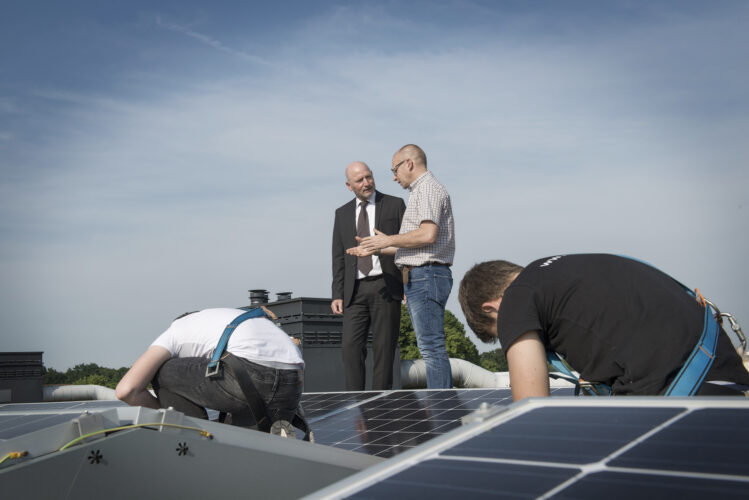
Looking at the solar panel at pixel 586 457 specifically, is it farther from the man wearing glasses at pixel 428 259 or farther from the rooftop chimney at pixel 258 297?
the rooftop chimney at pixel 258 297

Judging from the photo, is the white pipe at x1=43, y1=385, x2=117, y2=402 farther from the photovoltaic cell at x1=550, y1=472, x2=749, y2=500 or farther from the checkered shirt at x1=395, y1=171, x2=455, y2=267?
the photovoltaic cell at x1=550, y1=472, x2=749, y2=500

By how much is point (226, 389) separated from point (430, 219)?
2.59 m

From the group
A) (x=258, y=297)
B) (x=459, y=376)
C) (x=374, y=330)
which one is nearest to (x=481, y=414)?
(x=374, y=330)

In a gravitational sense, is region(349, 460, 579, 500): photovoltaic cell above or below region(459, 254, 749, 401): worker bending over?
below

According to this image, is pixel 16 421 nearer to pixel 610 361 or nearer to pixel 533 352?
pixel 533 352

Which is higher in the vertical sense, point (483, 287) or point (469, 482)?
point (483, 287)

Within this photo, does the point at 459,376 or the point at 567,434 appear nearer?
the point at 567,434

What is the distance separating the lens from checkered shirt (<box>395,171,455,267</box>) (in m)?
6.03

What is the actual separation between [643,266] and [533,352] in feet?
1.86

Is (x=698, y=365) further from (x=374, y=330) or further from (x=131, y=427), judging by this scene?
(x=374, y=330)

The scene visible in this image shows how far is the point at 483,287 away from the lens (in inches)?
133

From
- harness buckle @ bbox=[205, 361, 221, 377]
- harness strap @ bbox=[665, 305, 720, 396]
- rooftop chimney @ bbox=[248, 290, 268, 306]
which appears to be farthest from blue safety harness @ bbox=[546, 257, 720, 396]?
rooftop chimney @ bbox=[248, 290, 268, 306]

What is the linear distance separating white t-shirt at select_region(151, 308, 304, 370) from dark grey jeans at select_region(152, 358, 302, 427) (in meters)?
0.05

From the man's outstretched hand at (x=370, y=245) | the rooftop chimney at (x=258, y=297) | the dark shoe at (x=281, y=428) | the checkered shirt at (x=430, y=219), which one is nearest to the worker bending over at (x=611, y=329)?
the dark shoe at (x=281, y=428)
